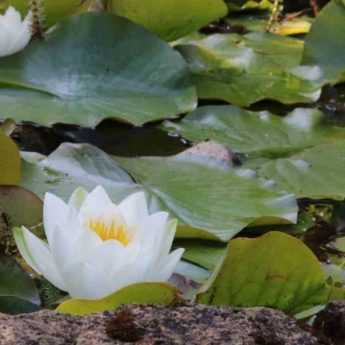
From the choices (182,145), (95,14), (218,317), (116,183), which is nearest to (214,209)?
(116,183)

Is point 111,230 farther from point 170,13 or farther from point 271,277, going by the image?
point 170,13

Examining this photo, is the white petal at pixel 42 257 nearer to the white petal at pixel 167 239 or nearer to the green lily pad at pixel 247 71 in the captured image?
the white petal at pixel 167 239

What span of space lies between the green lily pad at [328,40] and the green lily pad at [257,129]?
1.53 ft

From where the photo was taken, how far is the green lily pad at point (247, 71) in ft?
7.43

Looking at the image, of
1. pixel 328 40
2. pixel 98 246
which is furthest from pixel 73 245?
pixel 328 40

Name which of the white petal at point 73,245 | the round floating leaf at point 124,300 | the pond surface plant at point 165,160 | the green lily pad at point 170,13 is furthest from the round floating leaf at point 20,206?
the green lily pad at point 170,13

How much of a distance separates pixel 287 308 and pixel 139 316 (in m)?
0.28

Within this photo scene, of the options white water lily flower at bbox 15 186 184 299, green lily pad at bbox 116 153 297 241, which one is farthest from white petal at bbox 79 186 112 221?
green lily pad at bbox 116 153 297 241

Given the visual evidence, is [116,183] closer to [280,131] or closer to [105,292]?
[105,292]

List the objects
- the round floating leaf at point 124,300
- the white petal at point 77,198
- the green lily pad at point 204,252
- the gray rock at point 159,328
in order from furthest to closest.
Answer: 1. the green lily pad at point 204,252
2. the white petal at point 77,198
3. the round floating leaf at point 124,300
4. the gray rock at point 159,328

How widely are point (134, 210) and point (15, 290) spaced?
0.20 meters

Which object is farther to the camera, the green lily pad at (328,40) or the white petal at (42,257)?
the green lily pad at (328,40)

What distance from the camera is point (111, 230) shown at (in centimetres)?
116

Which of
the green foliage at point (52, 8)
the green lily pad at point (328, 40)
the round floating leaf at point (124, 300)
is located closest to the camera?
the round floating leaf at point (124, 300)
